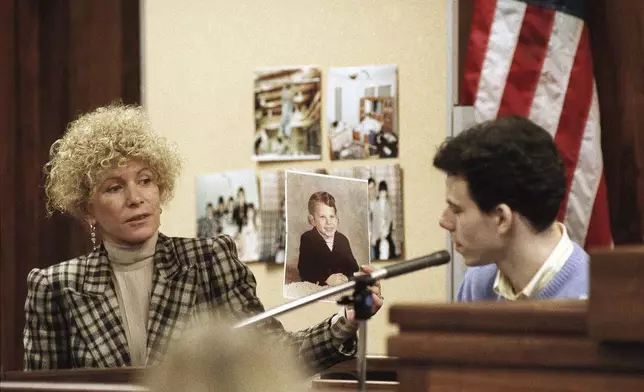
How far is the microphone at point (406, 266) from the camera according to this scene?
1533 mm

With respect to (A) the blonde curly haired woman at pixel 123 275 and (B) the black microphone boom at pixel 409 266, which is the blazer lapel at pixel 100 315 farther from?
(B) the black microphone boom at pixel 409 266

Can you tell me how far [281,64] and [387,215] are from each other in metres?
0.77

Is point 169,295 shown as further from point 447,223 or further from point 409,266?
point 409,266

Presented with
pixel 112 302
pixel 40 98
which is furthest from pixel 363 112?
pixel 112 302

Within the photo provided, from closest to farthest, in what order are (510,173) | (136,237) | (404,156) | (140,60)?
1. (510,173)
2. (136,237)
3. (404,156)
4. (140,60)

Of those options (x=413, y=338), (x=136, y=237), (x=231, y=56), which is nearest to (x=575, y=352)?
(x=413, y=338)

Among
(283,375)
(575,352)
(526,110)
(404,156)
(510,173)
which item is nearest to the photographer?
(283,375)

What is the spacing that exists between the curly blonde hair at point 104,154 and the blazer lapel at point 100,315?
0.65 ft

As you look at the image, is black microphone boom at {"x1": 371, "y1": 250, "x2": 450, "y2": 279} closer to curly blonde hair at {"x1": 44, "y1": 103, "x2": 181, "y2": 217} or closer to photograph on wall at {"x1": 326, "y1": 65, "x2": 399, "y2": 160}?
curly blonde hair at {"x1": 44, "y1": 103, "x2": 181, "y2": 217}

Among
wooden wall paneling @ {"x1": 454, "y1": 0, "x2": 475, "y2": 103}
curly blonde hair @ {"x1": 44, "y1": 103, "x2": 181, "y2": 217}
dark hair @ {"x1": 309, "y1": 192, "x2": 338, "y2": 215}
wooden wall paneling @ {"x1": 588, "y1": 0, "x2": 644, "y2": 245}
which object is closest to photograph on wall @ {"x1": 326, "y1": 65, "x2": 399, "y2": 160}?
wooden wall paneling @ {"x1": 454, "y1": 0, "x2": 475, "y2": 103}

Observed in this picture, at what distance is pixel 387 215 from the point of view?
150 inches

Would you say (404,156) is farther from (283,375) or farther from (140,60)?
(283,375)

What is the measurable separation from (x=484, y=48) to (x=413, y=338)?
82.9 inches

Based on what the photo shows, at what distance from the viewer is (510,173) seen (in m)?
2.23
